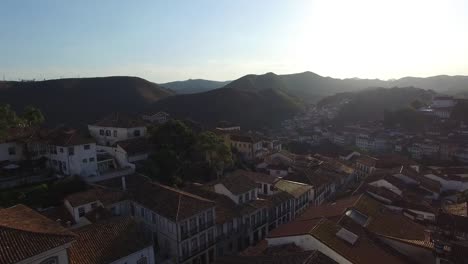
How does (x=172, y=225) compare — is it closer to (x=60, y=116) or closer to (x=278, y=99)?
(x=60, y=116)

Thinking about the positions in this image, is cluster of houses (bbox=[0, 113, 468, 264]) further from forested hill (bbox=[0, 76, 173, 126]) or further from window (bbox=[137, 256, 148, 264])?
forested hill (bbox=[0, 76, 173, 126])

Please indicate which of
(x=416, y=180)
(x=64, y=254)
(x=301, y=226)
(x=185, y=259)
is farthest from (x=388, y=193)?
(x=64, y=254)

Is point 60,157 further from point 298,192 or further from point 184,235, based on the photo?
point 298,192

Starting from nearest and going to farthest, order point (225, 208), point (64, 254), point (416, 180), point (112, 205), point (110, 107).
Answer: point (64, 254)
point (112, 205)
point (225, 208)
point (416, 180)
point (110, 107)

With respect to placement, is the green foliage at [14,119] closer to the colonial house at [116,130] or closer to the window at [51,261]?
the colonial house at [116,130]

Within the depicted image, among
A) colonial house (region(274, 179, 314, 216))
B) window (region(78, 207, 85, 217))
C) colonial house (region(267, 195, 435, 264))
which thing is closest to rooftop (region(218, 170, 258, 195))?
colonial house (region(274, 179, 314, 216))

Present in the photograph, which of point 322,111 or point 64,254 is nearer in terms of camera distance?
point 64,254
